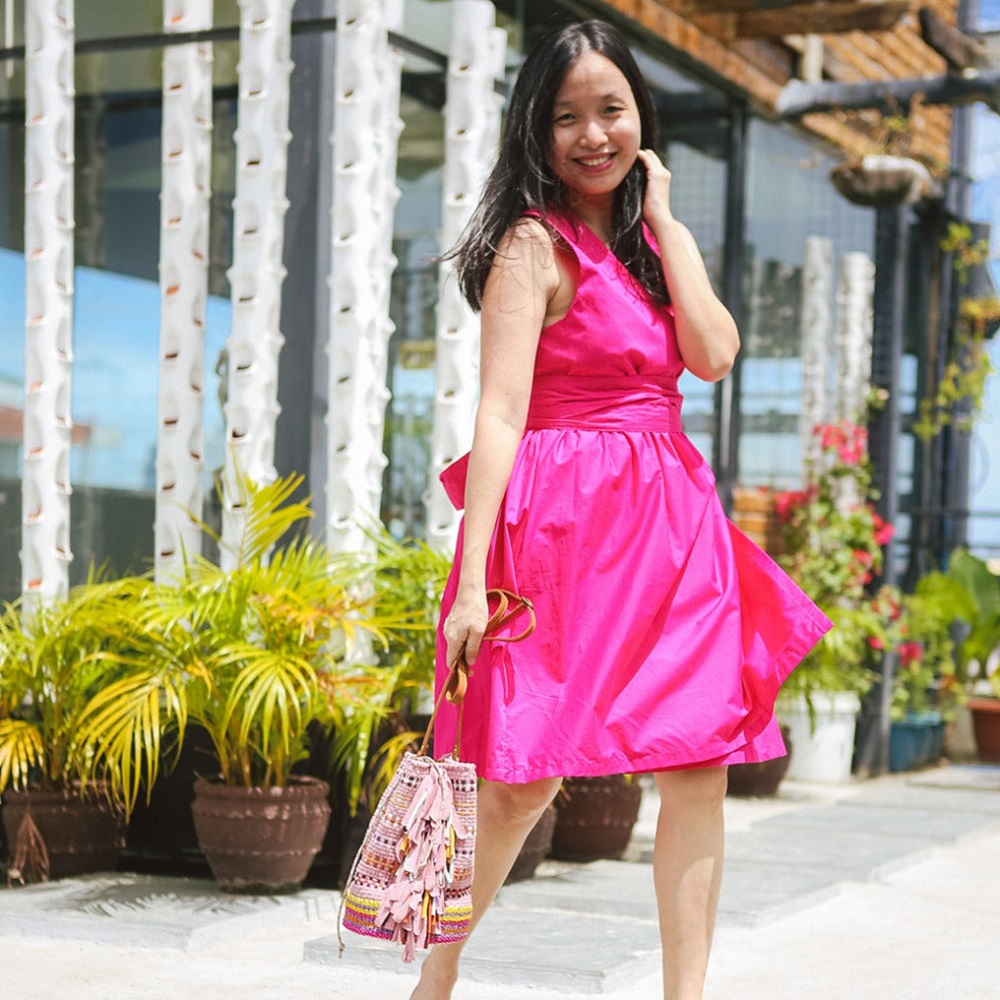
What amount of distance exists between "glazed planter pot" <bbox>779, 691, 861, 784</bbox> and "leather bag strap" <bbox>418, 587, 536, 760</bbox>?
520 centimetres

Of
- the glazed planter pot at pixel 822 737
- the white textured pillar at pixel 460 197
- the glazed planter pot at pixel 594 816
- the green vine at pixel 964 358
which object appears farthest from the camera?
the green vine at pixel 964 358

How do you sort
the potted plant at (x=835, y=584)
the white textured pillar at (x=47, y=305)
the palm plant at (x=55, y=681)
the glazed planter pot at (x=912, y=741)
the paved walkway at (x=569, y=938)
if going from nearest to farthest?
the paved walkway at (x=569, y=938) < the palm plant at (x=55, y=681) < the white textured pillar at (x=47, y=305) < the potted plant at (x=835, y=584) < the glazed planter pot at (x=912, y=741)

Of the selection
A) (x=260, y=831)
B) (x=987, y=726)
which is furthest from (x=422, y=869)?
(x=987, y=726)

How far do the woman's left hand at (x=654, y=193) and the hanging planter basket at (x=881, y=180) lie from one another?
535 cm

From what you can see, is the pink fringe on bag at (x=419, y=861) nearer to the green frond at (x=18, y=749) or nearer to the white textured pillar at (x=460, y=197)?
the green frond at (x=18, y=749)

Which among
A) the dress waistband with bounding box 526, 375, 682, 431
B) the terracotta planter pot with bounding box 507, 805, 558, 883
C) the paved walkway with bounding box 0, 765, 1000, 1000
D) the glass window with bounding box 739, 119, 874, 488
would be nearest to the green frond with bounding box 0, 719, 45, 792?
the paved walkway with bounding box 0, 765, 1000, 1000

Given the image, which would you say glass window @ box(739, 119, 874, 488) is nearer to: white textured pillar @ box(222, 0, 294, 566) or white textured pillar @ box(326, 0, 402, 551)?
white textured pillar @ box(326, 0, 402, 551)

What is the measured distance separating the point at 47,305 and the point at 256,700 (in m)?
1.49

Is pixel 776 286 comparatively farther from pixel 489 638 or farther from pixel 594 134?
pixel 489 638

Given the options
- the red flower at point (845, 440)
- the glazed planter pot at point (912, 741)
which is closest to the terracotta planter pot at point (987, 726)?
the glazed planter pot at point (912, 741)

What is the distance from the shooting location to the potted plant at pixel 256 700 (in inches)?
170

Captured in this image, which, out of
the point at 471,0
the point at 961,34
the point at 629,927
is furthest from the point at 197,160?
the point at 961,34

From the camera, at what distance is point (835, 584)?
8.01 meters

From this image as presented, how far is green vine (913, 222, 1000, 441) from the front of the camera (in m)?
9.59
